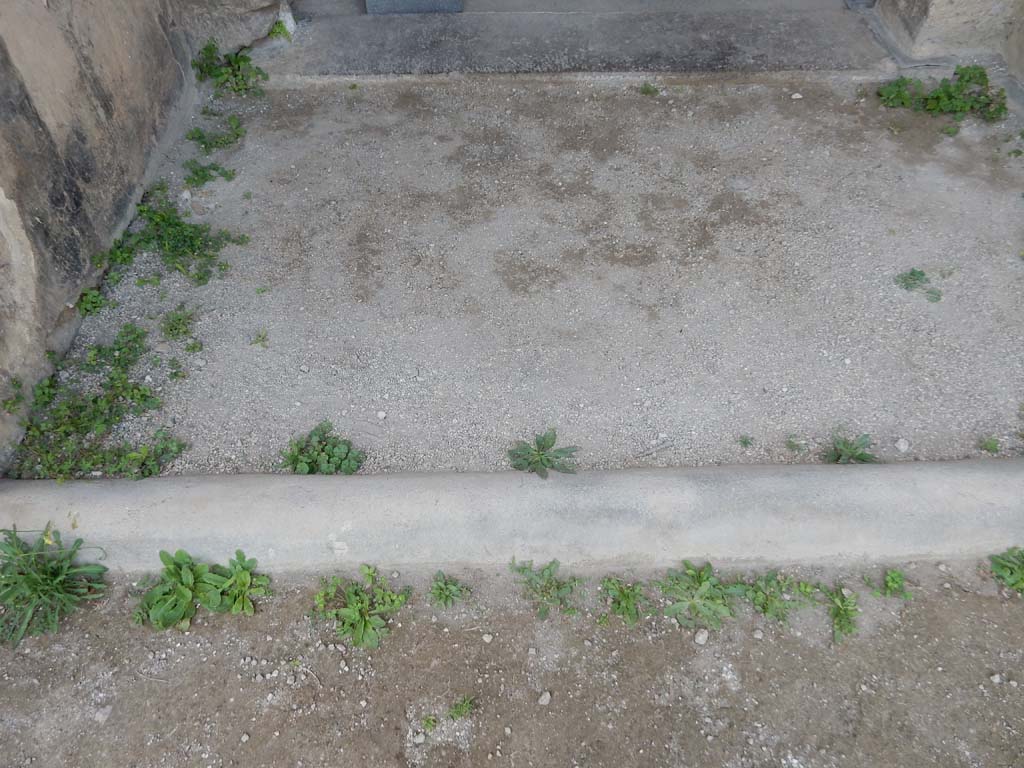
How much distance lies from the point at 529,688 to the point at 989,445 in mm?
2188

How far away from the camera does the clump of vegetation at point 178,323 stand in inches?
142

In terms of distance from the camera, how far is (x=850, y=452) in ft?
9.91

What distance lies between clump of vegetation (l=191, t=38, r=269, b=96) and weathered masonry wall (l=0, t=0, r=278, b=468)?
0.46 meters

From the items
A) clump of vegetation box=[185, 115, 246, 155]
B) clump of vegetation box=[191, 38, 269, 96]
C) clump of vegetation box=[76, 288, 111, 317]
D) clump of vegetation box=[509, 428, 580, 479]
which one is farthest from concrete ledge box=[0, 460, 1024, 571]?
clump of vegetation box=[191, 38, 269, 96]

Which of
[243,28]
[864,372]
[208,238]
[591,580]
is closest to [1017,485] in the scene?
[864,372]

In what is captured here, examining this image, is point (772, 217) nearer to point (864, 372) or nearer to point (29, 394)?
point (864, 372)

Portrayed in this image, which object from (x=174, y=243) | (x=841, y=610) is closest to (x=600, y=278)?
(x=841, y=610)

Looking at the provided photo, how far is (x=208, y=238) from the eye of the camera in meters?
4.08

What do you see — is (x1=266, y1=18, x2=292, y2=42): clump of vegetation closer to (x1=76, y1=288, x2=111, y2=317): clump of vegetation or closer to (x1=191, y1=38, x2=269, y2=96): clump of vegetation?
(x1=191, y1=38, x2=269, y2=96): clump of vegetation

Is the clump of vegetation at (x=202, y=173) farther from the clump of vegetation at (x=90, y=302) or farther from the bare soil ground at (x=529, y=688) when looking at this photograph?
the bare soil ground at (x=529, y=688)

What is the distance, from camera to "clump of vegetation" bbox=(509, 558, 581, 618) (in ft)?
8.94

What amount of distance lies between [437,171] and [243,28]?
204 centimetres

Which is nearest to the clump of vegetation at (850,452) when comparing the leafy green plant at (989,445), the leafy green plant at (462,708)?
the leafy green plant at (989,445)

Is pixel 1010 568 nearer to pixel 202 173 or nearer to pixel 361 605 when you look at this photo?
pixel 361 605
